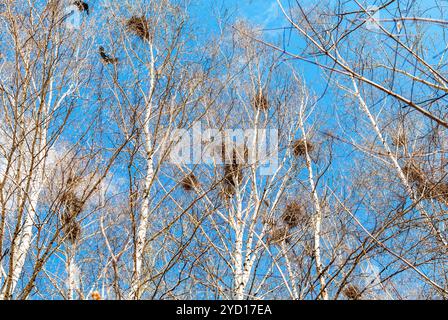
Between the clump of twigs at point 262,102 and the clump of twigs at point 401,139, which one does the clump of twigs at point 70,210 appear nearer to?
the clump of twigs at point 401,139

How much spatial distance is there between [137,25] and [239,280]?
3923 mm

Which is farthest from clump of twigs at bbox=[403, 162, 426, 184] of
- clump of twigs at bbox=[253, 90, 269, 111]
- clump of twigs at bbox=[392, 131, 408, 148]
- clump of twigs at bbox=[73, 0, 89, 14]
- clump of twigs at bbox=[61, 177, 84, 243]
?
clump of twigs at bbox=[73, 0, 89, 14]

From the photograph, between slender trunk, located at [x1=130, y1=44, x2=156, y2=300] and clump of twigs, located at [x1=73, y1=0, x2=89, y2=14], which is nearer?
slender trunk, located at [x1=130, y1=44, x2=156, y2=300]

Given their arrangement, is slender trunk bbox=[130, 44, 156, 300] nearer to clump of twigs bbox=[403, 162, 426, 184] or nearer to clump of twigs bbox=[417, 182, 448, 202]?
clump of twigs bbox=[417, 182, 448, 202]

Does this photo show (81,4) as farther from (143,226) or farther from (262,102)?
(262,102)

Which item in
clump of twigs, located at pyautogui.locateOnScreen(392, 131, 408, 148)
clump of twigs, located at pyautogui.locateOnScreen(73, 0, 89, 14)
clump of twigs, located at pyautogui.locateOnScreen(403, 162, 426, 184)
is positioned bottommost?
clump of twigs, located at pyautogui.locateOnScreen(403, 162, 426, 184)

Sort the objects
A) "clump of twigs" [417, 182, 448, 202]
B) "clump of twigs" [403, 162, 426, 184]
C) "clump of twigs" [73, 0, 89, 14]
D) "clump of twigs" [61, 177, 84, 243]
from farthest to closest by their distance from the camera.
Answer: "clump of twigs" [73, 0, 89, 14]
"clump of twigs" [403, 162, 426, 184]
"clump of twigs" [61, 177, 84, 243]
"clump of twigs" [417, 182, 448, 202]

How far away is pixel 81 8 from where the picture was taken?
144 inches

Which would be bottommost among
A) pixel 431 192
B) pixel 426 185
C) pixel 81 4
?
pixel 431 192

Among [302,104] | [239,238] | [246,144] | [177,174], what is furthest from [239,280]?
[302,104]

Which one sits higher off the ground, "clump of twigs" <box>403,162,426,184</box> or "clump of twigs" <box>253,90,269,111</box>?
"clump of twigs" <box>253,90,269,111</box>

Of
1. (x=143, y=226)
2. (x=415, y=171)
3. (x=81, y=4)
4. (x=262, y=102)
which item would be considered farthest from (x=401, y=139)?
(x=81, y=4)
